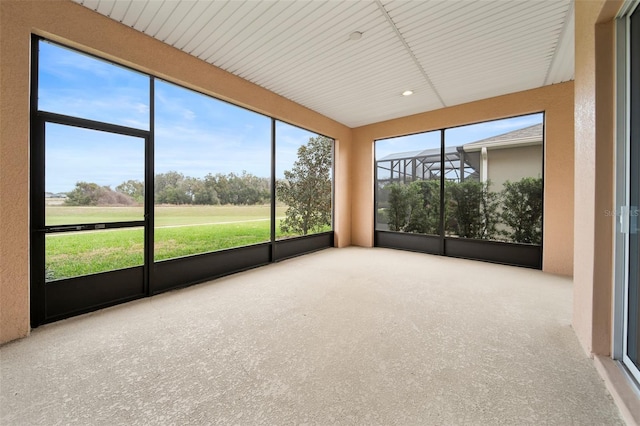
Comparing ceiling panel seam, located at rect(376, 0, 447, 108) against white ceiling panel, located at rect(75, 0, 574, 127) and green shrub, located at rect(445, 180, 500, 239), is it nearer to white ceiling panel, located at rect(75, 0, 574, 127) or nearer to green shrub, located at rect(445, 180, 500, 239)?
white ceiling panel, located at rect(75, 0, 574, 127)

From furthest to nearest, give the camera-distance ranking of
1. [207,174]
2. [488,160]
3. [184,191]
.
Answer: [488,160]
[207,174]
[184,191]

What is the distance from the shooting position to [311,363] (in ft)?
5.99

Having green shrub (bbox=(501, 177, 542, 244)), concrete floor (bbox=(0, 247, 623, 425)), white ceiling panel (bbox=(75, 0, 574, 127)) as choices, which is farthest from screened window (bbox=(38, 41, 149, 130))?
green shrub (bbox=(501, 177, 542, 244))

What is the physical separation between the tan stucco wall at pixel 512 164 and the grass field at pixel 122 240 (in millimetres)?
4678

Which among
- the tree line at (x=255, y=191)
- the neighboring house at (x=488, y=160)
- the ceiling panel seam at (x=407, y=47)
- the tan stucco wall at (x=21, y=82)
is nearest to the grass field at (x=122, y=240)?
the tree line at (x=255, y=191)

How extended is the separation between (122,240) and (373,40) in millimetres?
3788

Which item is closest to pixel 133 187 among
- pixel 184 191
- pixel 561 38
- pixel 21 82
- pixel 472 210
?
pixel 184 191

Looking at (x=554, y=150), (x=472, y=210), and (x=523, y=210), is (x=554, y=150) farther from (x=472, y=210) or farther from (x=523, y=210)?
(x=472, y=210)

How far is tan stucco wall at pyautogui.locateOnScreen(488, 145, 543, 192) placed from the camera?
179 inches

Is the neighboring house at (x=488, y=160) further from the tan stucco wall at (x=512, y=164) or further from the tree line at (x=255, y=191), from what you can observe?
the tree line at (x=255, y=191)

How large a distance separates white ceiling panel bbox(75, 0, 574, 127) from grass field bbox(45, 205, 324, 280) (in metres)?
2.08

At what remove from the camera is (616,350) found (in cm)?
175

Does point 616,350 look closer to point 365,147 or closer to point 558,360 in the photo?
point 558,360

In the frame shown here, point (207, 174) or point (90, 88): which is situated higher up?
point (90, 88)
